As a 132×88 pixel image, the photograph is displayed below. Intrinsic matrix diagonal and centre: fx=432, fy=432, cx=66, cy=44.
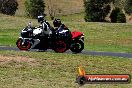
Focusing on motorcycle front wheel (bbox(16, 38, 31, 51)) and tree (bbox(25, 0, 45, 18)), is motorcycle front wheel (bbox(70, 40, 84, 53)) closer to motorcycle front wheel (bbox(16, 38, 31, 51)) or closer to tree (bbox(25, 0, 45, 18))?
motorcycle front wheel (bbox(16, 38, 31, 51))

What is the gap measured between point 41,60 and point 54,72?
1.98 metres

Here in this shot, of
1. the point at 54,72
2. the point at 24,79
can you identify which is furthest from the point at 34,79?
the point at 54,72

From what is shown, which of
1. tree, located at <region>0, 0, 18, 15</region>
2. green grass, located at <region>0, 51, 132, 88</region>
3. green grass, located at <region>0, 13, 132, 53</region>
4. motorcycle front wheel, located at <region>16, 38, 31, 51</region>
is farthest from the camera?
tree, located at <region>0, 0, 18, 15</region>

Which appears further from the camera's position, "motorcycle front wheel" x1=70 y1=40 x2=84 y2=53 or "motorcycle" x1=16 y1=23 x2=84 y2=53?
"motorcycle front wheel" x1=70 y1=40 x2=84 y2=53

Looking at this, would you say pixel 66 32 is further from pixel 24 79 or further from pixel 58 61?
pixel 24 79

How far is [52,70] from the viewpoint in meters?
16.0

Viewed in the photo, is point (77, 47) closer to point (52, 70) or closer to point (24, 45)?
point (24, 45)

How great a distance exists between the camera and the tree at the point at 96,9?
80438 mm

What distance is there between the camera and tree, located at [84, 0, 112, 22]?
3167 inches

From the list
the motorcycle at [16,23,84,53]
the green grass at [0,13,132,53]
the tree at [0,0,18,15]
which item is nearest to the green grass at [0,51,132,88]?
the motorcycle at [16,23,84,53]

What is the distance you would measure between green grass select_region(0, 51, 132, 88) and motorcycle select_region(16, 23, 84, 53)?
439 cm

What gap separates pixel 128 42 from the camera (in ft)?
132

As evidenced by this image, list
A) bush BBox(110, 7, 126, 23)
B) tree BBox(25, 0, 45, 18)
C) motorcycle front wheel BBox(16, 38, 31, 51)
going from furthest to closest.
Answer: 1. tree BBox(25, 0, 45, 18)
2. bush BBox(110, 7, 126, 23)
3. motorcycle front wheel BBox(16, 38, 31, 51)

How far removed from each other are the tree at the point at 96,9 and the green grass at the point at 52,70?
61349 millimetres
